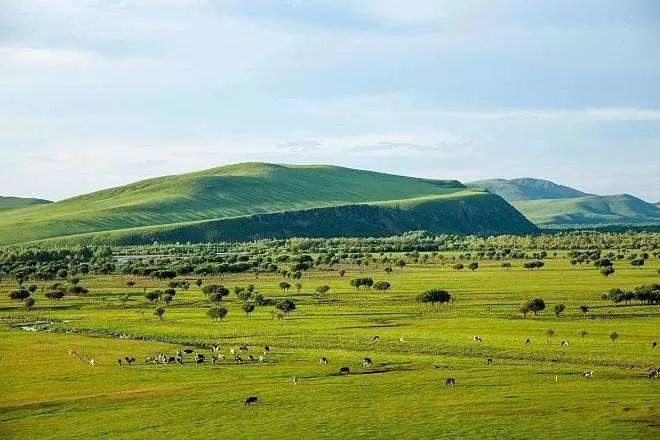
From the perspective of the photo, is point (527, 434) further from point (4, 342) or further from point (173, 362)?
point (4, 342)

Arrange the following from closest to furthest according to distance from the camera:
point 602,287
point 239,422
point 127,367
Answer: point 239,422 → point 127,367 → point 602,287

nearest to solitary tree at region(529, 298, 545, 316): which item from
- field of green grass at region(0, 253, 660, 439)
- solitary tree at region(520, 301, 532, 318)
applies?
solitary tree at region(520, 301, 532, 318)

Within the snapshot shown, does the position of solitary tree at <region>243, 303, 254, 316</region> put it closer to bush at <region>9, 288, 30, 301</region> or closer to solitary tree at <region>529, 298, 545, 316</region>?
solitary tree at <region>529, 298, 545, 316</region>

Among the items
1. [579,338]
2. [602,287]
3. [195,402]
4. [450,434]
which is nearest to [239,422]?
[195,402]

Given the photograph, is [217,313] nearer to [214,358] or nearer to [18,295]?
[214,358]

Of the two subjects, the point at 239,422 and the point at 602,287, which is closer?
the point at 239,422

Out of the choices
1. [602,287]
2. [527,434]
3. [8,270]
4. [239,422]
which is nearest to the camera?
[527,434]

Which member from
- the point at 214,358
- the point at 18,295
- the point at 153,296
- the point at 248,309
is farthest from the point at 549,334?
the point at 18,295

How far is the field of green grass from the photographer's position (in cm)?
4381

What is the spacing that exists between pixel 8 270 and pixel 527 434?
155823 mm

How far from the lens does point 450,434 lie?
136 ft

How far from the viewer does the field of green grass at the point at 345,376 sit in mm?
43812

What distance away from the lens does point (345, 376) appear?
184 feet

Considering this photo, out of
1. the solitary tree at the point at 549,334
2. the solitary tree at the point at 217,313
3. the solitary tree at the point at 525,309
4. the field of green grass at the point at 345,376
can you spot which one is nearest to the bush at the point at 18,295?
the field of green grass at the point at 345,376
